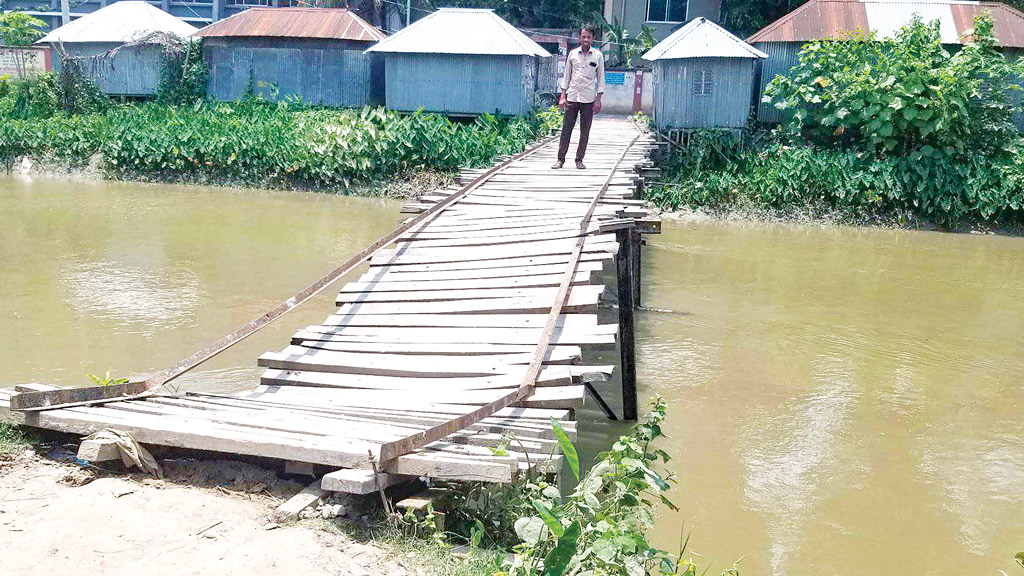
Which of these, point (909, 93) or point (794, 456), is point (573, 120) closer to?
point (794, 456)

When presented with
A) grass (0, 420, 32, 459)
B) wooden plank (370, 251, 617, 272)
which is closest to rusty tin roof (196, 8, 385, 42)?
wooden plank (370, 251, 617, 272)

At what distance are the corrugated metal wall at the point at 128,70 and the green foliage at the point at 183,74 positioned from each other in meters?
0.23

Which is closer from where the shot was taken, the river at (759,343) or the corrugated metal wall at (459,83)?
the river at (759,343)

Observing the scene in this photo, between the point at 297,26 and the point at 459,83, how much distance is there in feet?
12.7

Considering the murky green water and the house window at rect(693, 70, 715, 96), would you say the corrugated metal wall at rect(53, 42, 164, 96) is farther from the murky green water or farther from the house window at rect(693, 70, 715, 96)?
the house window at rect(693, 70, 715, 96)

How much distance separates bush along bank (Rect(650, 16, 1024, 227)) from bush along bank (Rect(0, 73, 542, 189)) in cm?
367

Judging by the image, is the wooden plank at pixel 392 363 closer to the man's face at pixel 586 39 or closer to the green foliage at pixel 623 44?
the man's face at pixel 586 39

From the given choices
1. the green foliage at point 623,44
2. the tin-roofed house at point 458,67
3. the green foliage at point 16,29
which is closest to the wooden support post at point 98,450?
the tin-roofed house at point 458,67

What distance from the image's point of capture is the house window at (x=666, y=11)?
23.1 metres

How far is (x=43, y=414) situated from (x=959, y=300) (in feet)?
31.6

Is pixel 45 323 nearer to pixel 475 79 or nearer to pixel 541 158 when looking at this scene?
pixel 541 158

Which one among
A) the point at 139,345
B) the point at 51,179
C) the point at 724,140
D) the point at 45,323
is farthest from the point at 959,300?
the point at 51,179

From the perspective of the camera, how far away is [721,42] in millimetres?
15828

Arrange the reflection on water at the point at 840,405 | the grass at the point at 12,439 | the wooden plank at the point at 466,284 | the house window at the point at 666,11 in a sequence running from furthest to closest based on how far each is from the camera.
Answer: the house window at the point at 666,11, the wooden plank at the point at 466,284, the reflection on water at the point at 840,405, the grass at the point at 12,439
